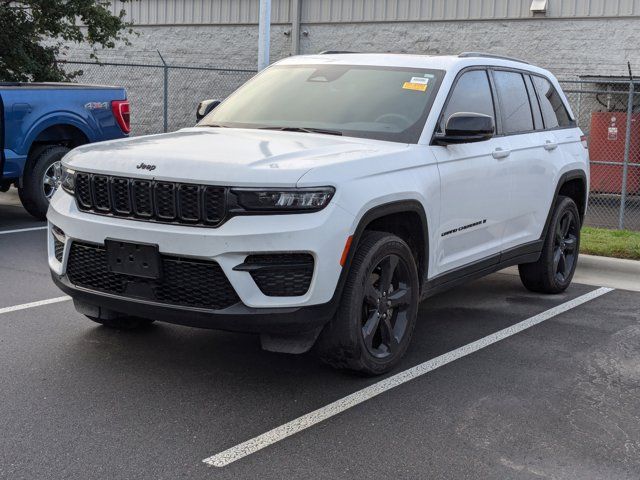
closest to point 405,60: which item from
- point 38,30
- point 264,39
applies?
point 264,39

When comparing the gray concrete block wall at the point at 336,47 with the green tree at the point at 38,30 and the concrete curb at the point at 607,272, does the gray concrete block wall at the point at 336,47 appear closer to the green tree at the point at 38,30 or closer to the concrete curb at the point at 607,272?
the green tree at the point at 38,30

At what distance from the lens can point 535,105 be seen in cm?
721

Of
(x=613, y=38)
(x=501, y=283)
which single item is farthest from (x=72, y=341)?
(x=613, y=38)

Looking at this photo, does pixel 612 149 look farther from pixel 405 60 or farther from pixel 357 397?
pixel 357 397

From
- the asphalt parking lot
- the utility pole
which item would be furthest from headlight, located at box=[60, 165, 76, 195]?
the utility pole

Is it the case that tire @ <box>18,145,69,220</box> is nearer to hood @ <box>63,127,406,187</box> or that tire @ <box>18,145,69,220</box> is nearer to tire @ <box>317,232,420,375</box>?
hood @ <box>63,127,406,187</box>

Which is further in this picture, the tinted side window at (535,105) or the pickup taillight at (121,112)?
the pickup taillight at (121,112)

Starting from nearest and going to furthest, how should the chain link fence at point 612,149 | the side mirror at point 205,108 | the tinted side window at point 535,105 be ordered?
the side mirror at point 205,108
the tinted side window at point 535,105
the chain link fence at point 612,149

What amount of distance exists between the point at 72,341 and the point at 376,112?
94.4 inches

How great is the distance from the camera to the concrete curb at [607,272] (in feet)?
27.0

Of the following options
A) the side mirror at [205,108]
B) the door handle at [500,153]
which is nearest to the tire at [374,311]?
the door handle at [500,153]

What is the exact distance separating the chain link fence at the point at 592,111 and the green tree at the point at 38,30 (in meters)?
0.67

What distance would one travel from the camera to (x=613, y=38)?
51.9 ft

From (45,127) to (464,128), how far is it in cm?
590
